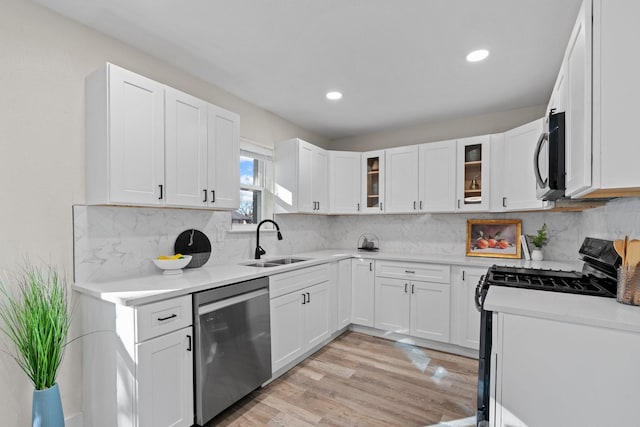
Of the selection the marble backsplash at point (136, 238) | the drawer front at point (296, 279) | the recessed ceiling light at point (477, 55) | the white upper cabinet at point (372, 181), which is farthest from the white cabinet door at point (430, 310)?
the recessed ceiling light at point (477, 55)

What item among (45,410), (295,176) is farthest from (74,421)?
(295,176)

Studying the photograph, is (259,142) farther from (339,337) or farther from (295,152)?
(339,337)

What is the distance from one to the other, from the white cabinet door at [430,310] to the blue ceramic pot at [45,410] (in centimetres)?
297

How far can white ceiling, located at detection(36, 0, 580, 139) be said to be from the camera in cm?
184

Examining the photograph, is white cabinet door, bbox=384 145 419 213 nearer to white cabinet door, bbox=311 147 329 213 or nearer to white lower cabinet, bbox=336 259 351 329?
white cabinet door, bbox=311 147 329 213

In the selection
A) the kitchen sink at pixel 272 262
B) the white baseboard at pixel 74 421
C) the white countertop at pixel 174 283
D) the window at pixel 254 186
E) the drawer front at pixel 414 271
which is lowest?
the white baseboard at pixel 74 421

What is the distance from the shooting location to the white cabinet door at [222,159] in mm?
2488

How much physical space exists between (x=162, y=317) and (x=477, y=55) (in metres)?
2.82

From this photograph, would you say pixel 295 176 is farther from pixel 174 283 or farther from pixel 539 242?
pixel 539 242

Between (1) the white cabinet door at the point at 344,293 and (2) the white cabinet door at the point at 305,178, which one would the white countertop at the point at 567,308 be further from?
(2) the white cabinet door at the point at 305,178

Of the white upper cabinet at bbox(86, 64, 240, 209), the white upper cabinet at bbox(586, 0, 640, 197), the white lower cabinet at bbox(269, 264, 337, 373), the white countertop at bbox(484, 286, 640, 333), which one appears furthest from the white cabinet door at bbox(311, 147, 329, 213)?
the white upper cabinet at bbox(586, 0, 640, 197)

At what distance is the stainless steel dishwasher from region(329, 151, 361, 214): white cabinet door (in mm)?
1874

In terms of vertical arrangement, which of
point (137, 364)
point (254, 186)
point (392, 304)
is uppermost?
point (254, 186)

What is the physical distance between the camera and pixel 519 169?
2998 mm
